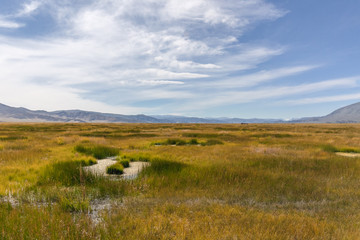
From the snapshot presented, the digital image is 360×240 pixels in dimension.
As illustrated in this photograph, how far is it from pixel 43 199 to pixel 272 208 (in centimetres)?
607

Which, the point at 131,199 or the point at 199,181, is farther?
the point at 199,181

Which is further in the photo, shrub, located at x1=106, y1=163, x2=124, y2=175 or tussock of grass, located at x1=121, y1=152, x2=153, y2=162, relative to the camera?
tussock of grass, located at x1=121, y1=152, x2=153, y2=162

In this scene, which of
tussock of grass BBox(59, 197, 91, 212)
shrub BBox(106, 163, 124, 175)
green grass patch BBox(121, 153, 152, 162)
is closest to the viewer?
tussock of grass BBox(59, 197, 91, 212)

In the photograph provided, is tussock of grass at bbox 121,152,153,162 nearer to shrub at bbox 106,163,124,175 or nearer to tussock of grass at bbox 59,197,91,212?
shrub at bbox 106,163,124,175

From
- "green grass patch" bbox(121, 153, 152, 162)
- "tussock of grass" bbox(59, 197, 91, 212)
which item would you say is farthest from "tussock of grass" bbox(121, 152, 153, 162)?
"tussock of grass" bbox(59, 197, 91, 212)

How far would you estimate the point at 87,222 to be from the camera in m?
3.63

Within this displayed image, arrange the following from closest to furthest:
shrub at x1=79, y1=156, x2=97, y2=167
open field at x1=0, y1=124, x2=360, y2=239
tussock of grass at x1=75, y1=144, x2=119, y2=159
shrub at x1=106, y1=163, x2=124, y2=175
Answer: open field at x1=0, y1=124, x2=360, y2=239 < shrub at x1=106, y1=163, x2=124, y2=175 < shrub at x1=79, y1=156, x2=97, y2=167 < tussock of grass at x1=75, y1=144, x2=119, y2=159

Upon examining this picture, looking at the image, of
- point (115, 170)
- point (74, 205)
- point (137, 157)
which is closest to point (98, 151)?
point (137, 157)

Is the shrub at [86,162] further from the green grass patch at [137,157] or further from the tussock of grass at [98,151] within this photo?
the tussock of grass at [98,151]

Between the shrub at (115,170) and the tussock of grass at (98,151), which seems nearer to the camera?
the shrub at (115,170)

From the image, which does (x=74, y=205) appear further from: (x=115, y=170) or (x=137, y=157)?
(x=137, y=157)

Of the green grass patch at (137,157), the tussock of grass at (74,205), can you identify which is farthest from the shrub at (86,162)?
the tussock of grass at (74,205)

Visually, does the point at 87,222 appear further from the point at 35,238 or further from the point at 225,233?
the point at 225,233

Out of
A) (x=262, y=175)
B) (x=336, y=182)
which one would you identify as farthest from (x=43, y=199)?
(x=336, y=182)
